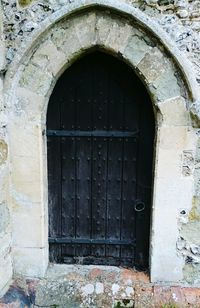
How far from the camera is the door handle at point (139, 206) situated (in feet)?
8.93

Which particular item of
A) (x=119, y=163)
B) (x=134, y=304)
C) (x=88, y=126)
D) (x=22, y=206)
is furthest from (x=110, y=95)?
(x=134, y=304)

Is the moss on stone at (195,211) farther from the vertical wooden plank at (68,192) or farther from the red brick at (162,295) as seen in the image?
the vertical wooden plank at (68,192)

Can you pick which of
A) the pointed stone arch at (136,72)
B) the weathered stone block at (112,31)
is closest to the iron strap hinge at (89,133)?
the pointed stone arch at (136,72)

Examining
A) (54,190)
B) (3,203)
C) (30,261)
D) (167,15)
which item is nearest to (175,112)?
A: (167,15)

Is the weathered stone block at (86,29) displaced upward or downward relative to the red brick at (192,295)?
upward

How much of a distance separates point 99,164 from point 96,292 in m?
1.02

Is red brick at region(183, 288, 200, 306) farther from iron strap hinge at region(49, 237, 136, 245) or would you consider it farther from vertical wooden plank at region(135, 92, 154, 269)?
Answer: iron strap hinge at region(49, 237, 136, 245)

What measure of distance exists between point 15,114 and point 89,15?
89cm

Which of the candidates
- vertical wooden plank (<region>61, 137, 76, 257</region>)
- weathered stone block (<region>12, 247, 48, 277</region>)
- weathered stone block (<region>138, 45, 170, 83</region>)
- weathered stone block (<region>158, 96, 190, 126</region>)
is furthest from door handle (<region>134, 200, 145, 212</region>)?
weathered stone block (<region>138, 45, 170, 83</region>)

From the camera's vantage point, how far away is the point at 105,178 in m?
2.71

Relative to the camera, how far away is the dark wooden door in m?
2.58

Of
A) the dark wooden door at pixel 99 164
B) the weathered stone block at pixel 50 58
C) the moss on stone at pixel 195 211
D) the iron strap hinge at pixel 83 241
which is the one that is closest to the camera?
the weathered stone block at pixel 50 58

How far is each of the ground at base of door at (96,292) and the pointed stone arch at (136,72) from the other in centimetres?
14

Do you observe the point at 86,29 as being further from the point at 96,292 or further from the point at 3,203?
the point at 96,292
